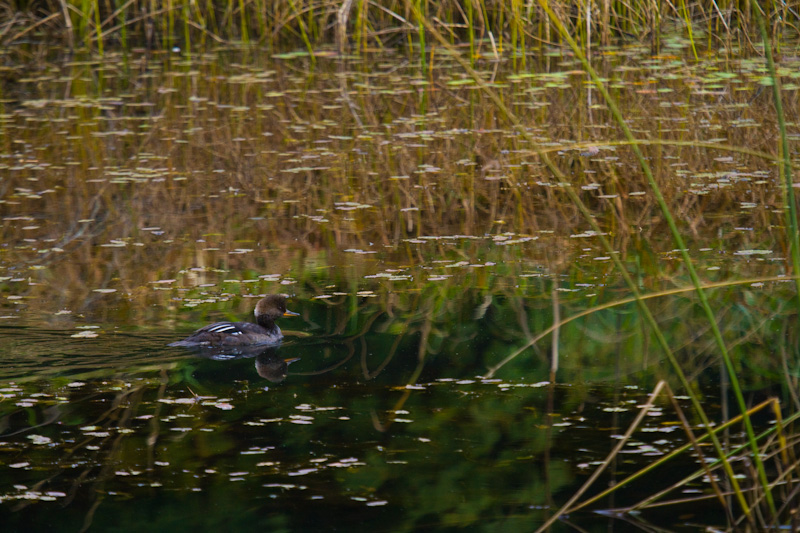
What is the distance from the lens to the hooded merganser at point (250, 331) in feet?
17.1

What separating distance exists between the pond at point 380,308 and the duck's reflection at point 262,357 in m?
0.02

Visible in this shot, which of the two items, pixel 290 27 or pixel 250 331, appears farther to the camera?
pixel 290 27

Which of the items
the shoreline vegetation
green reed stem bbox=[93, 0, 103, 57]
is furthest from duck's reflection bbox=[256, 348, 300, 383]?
green reed stem bbox=[93, 0, 103, 57]

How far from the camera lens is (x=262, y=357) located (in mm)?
5355

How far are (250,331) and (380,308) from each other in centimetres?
65

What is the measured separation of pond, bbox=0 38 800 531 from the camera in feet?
12.1

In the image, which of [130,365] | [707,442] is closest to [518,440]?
[707,442]

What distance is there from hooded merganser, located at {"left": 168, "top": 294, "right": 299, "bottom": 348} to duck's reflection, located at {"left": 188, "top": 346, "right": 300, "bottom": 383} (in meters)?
0.04

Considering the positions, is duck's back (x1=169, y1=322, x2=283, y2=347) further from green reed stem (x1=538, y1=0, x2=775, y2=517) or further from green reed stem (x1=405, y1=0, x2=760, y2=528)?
green reed stem (x1=538, y1=0, x2=775, y2=517)

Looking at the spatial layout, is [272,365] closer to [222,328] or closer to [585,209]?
[222,328]

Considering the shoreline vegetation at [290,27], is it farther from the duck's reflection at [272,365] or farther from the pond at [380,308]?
the duck's reflection at [272,365]

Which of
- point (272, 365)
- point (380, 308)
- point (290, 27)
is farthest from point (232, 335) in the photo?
point (290, 27)

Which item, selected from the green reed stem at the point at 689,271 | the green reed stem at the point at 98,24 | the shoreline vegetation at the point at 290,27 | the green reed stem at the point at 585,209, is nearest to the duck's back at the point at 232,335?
the green reed stem at the point at 585,209

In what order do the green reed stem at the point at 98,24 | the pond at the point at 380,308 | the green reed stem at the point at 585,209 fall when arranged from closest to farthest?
1. the green reed stem at the point at 585,209
2. the pond at the point at 380,308
3. the green reed stem at the point at 98,24
